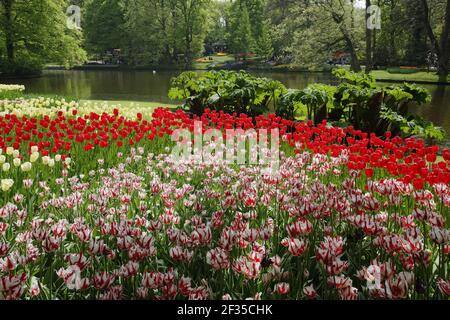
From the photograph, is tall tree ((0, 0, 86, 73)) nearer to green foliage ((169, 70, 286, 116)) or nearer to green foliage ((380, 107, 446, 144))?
green foliage ((169, 70, 286, 116))

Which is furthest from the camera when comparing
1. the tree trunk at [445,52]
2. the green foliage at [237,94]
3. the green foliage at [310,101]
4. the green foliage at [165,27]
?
the green foliage at [165,27]

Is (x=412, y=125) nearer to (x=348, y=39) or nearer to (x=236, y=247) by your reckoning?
(x=236, y=247)

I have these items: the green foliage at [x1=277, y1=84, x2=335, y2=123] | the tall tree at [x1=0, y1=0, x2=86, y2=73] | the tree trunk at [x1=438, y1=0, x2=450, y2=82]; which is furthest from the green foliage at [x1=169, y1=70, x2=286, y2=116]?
the tall tree at [x1=0, y1=0, x2=86, y2=73]

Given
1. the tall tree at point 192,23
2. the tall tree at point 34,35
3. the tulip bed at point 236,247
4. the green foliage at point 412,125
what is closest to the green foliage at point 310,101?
the green foliage at point 412,125

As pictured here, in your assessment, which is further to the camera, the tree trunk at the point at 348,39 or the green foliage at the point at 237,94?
the tree trunk at the point at 348,39

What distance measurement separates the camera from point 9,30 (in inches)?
1671

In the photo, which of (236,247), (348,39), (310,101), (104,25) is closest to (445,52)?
(348,39)

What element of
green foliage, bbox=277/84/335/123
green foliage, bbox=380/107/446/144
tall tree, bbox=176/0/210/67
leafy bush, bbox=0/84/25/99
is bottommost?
green foliage, bbox=380/107/446/144

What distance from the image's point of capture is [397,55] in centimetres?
4984

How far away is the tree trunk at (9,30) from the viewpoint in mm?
42438

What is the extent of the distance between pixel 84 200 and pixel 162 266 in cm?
225

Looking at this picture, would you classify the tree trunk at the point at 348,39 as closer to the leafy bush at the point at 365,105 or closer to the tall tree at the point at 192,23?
the leafy bush at the point at 365,105

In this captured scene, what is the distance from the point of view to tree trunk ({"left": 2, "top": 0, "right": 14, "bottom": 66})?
42438 millimetres

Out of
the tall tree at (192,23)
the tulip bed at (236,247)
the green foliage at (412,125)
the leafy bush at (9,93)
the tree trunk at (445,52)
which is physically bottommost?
the tulip bed at (236,247)
